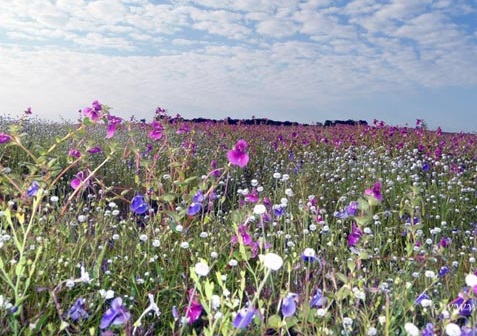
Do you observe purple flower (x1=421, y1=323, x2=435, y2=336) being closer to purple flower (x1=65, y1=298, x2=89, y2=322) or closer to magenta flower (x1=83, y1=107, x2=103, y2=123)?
purple flower (x1=65, y1=298, x2=89, y2=322)

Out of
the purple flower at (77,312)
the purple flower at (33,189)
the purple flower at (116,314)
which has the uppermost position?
the purple flower at (33,189)

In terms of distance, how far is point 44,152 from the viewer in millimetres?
3402

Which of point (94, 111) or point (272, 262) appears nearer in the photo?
point (272, 262)

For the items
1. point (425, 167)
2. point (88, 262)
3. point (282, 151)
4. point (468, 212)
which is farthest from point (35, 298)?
point (282, 151)

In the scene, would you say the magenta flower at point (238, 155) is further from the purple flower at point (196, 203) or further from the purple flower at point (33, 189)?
the purple flower at point (33, 189)

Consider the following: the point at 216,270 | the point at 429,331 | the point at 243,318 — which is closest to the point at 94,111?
the point at 216,270

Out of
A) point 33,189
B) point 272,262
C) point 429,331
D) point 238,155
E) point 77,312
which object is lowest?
point 77,312

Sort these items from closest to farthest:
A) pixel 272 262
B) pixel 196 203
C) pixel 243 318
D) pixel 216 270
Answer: pixel 272 262
pixel 243 318
pixel 216 270
pixel 196 203

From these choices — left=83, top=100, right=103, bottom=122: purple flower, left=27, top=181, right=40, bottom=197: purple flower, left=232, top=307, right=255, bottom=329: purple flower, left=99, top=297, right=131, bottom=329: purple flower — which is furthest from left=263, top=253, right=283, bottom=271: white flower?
left=83, top=100, right=103, bottom=122: purple flower

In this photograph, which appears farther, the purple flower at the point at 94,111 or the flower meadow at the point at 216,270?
the purple flower at the point at 94,111

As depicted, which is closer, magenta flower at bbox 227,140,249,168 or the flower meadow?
the flower meadow

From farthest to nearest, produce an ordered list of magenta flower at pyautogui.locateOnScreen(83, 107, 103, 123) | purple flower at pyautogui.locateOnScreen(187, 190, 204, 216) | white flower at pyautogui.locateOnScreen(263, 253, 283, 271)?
magenta flower at pyautogui.locateOnScreen(83, 107, 103, 123) < purple flower at pyautogui.locateOnScreen(187, 190, 204, 216) < white flower at pyautogui.locateOnScreen(263, 253, 283, 271)

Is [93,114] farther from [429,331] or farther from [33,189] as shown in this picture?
[429,331]

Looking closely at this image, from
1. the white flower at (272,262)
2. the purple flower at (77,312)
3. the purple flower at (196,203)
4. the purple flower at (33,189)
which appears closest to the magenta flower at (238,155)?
the purple flower at (196,203)
